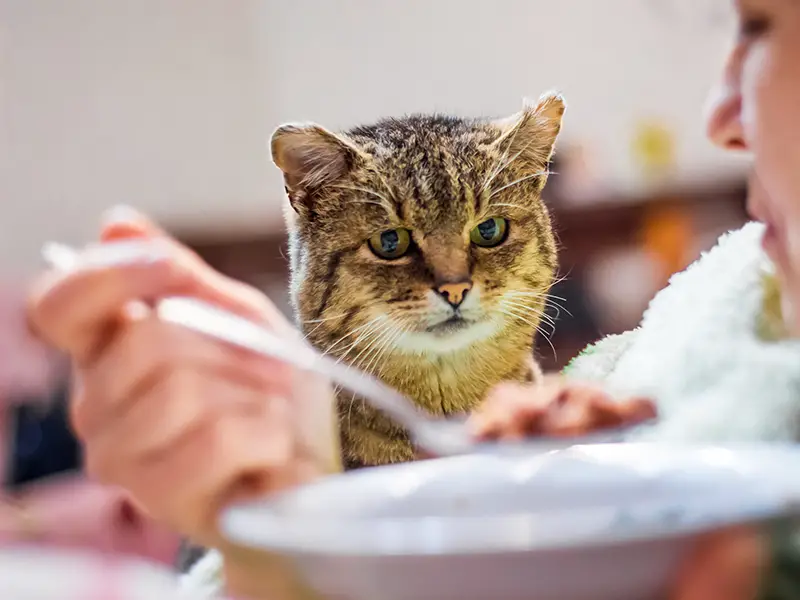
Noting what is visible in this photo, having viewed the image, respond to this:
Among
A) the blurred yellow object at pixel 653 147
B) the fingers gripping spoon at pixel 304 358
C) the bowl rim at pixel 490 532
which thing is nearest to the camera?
the bowl rim at pixel 490 532

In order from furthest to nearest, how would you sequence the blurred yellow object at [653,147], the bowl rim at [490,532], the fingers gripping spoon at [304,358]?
the blurred yellow object at [653,147]
the fingers gripping spoon at [304,358]
the bowl rim at [490,532]

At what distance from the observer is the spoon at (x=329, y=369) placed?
1.09ft

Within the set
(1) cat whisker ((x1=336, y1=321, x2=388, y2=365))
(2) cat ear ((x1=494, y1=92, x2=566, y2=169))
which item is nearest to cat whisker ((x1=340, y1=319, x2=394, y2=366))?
(1) cat whisker ((x1=336, y1=321, x2=388, y2=365))

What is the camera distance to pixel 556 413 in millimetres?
341

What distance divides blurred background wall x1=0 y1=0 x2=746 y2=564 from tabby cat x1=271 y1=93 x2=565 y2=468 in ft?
0.04

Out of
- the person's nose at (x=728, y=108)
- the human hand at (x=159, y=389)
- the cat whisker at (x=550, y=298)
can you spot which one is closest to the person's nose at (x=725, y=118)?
the person's nose at (x=728, y=108)

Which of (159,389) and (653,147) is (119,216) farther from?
(653,147)

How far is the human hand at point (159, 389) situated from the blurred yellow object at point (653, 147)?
25 cm

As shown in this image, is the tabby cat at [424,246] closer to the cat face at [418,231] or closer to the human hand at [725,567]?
the cat face at [418,231]

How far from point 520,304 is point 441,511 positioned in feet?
0.49

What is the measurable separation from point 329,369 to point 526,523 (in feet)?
0.51

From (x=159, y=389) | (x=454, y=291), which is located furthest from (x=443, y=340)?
(x=159, y=389)

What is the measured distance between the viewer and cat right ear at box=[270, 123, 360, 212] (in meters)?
0.40

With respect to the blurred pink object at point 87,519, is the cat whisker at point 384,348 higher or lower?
higher
